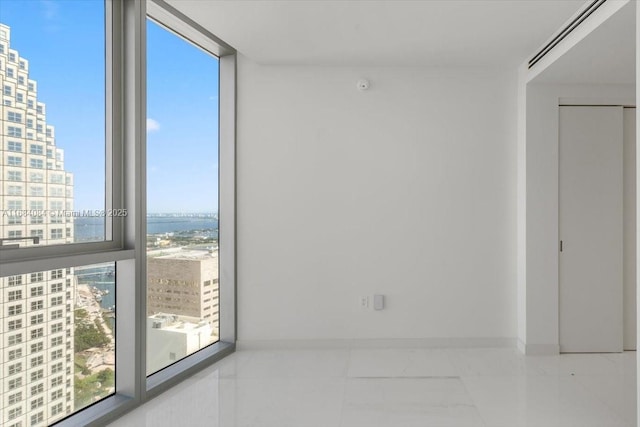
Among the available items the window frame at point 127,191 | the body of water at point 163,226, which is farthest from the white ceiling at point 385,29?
the body of water at point 163,226

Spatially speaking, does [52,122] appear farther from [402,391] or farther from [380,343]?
[380,343]

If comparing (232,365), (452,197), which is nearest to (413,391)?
(232,365)

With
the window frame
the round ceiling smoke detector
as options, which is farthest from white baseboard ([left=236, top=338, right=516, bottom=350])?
the round ceiling smoke detector

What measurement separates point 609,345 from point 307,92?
11.4 ft

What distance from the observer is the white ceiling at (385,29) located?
261cm

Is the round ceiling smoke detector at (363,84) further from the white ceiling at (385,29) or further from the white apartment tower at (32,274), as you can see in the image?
the white apartment tower at (32,274)

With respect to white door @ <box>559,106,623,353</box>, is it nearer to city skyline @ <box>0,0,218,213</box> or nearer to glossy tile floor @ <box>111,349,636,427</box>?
glossy tile floor @ <box>111,349,636,427</box>

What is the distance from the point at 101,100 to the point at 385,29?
1.96 meters

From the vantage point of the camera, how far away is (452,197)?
146 inches

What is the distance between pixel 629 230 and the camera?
362 cm

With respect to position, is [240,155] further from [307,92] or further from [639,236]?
[639,236]

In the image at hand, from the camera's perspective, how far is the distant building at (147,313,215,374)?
2.89m

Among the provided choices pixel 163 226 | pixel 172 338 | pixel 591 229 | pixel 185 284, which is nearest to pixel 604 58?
pixel 591 229

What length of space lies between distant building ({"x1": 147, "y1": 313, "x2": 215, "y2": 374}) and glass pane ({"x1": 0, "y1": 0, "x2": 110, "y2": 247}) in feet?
2.72
